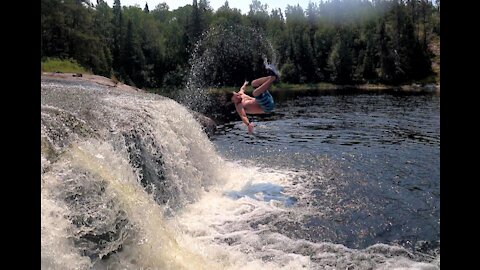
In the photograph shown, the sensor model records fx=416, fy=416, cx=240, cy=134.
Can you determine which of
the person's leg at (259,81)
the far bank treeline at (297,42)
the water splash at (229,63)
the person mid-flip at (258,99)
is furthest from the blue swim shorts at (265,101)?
the far bank treeline at (297,42)

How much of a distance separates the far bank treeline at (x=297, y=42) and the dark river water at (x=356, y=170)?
111 ft

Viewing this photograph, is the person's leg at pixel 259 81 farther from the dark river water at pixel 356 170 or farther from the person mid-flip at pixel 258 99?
the dark river water at pixel 356 170

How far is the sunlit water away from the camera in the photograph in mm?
5742

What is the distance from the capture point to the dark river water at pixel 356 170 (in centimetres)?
800

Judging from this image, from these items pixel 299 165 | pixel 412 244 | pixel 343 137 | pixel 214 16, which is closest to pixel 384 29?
pixel 214 16

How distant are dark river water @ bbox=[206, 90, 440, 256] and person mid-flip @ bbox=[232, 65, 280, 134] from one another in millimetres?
2289

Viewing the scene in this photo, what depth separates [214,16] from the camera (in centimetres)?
8856

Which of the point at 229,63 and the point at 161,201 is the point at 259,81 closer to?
the point at 161,201

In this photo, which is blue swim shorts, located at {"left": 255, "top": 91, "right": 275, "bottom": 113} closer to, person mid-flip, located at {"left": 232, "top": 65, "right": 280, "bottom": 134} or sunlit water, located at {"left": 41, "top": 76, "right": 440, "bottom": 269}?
person mid-flip, located at {"left": 232, "top": 65, "right": 280, "bottom": 134}

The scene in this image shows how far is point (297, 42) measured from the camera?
84.1m

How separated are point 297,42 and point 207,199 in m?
77.6

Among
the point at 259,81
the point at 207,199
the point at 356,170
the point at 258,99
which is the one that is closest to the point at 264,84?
the point at 259,81
